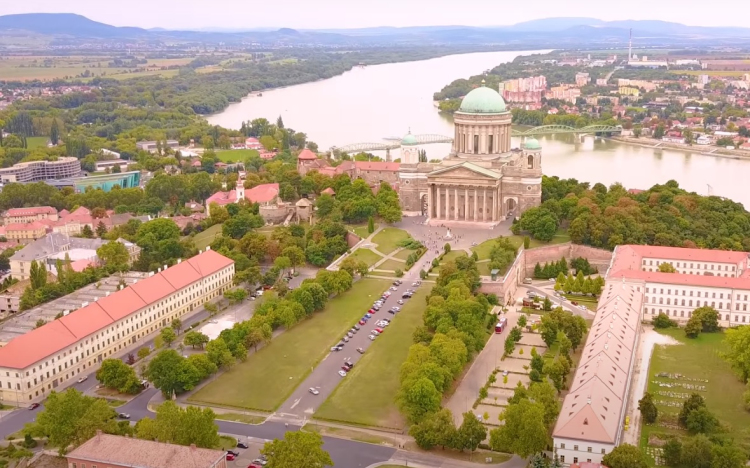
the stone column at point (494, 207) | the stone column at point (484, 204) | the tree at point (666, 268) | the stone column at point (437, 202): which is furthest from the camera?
the stone column at point (437, 202)

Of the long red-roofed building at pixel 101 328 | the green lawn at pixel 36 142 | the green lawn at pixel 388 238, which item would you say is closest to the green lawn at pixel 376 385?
the long red-roofed building at pixel 101 328

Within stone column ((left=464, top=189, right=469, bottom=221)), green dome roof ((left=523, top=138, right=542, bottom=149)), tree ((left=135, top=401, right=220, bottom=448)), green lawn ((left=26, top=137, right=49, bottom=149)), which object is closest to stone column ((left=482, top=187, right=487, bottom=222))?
stone column ((left=464, top=189, right=469, bottom=221))

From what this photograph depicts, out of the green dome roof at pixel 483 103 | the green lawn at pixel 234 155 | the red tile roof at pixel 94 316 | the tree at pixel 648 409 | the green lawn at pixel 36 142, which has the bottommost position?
the tree at pixel 648 409

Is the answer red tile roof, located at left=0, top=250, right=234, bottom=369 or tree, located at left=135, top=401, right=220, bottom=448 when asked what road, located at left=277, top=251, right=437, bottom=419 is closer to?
tree, located at left=135, top=401, right=220, bottom=448

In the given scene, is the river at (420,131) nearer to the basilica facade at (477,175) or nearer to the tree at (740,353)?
the basilica facade at (477,175)

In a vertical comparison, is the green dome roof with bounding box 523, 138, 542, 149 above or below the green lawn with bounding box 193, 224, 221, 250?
above

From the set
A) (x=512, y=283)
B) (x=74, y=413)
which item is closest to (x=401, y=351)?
(x=512, y=283)
